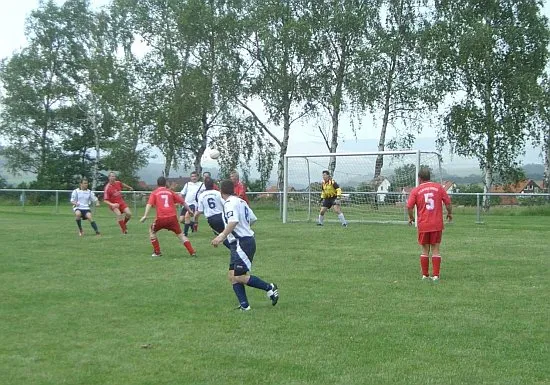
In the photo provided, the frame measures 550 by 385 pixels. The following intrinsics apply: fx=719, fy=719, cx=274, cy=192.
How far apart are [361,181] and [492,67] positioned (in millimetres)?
15845

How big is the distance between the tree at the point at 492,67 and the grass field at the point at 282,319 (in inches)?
933

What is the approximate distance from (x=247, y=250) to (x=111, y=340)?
238 cm

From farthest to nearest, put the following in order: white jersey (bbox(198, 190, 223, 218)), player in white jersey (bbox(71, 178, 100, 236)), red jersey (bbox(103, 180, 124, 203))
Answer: red jersey (bbox(103, 180, 124, 203)) → player in white jersey (bbox(71, 178, 100, 236)) → white jersey (bbox(198, 190, 223, 218))

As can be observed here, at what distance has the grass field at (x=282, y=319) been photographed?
6.53m

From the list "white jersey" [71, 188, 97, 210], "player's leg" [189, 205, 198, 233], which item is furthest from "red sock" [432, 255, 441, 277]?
"white jersey" [71, 188, 97, 210]

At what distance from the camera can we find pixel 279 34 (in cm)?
4197

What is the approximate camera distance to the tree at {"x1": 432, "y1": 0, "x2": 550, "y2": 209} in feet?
125

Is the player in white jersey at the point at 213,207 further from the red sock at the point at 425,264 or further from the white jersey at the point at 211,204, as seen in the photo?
the red sock at the point at 425,264

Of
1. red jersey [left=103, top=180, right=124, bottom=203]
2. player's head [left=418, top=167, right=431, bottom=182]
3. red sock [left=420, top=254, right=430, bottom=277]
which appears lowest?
red sock [left=420, top=254, right=430, bottom=277]

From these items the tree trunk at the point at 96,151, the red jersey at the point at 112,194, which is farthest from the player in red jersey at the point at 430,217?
the tree trunk at the point at 96,151

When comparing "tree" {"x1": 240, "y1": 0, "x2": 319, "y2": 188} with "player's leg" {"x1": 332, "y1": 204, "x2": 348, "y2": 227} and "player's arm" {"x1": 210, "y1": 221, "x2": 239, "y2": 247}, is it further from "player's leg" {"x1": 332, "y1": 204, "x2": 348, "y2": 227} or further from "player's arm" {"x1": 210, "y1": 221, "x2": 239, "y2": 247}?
A: "player's arm" {"x1": 210, "y1": 221, "x2": 239, "y2": 247}

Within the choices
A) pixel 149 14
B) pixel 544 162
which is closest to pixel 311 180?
pixel 544 162

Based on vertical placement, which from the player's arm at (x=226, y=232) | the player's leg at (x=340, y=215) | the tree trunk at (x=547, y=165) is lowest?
the player's leg at (x=340, y=215)

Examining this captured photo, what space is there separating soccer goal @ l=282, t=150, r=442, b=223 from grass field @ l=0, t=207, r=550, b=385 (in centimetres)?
835
